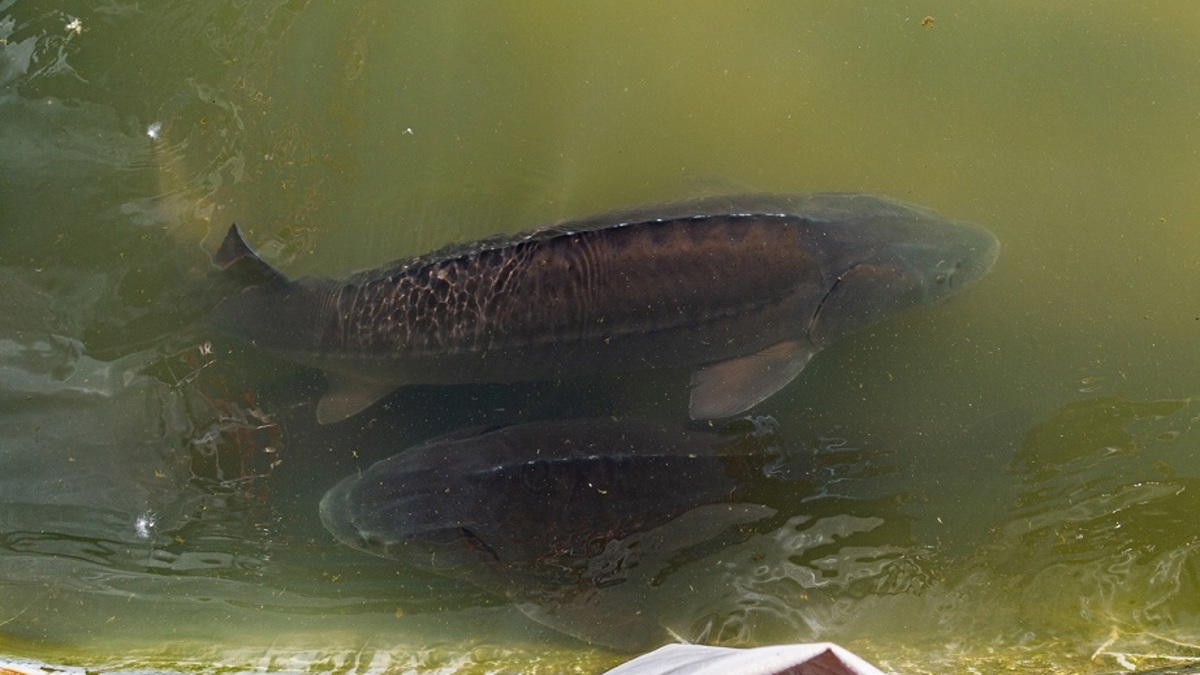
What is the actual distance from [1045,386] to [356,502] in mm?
3002

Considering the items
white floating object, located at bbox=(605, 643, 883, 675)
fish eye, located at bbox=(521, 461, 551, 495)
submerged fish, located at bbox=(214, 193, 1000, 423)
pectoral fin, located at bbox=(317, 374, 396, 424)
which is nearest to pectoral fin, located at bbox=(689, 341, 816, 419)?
submerged fish, located at bbox=(214, 193, 1000, 423)

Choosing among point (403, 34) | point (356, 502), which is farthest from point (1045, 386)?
point (403, 34)

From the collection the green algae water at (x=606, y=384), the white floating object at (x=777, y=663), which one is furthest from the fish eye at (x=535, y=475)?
the white floating object at (x=777, y=663)

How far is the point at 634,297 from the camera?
3549 mm

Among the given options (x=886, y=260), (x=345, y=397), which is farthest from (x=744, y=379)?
(x=345, y=397)

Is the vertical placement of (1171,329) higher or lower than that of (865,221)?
lower

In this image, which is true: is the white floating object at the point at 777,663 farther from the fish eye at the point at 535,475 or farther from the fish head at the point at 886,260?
the fish head at the point at 886,260

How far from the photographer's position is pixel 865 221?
3.74 m

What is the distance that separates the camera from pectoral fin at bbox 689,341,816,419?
3.67m

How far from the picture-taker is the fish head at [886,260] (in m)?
3.71

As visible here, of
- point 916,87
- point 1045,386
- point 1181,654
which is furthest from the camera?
point 916,87

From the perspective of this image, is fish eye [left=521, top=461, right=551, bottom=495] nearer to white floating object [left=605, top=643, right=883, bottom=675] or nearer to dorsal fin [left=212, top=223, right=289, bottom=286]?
white floating object [left=605, top=643, right=883, bottom=675]

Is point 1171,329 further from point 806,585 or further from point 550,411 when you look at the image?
point 550,411

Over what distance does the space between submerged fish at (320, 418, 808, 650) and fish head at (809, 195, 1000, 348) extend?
603 millimetres
